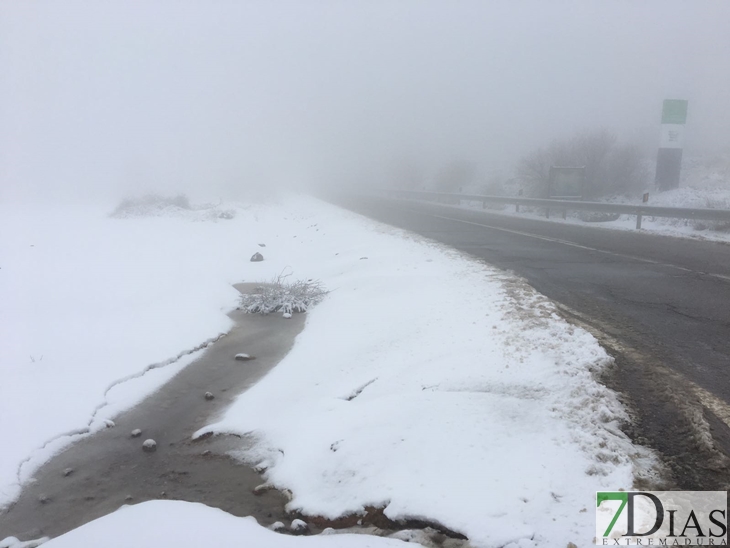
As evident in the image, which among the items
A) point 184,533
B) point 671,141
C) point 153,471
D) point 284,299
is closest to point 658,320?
point 184,533

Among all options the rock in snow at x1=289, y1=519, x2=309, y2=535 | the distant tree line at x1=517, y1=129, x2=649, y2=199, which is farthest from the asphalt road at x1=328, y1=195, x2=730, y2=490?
the distant tree line at x1=517, y1=129, x2=649, y2=199

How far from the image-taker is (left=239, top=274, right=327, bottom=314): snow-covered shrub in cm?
1059

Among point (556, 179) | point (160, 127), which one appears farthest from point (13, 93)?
point (556, 179)

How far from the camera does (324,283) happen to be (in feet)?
38.3

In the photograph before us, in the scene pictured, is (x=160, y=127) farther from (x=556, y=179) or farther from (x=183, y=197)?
(x=556, y=179)

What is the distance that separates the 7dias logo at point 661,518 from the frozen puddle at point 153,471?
244 centimetres

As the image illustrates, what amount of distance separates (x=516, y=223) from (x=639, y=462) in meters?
16.5

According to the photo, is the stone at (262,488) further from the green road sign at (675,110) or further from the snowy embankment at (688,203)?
the green road sign at (675,110)

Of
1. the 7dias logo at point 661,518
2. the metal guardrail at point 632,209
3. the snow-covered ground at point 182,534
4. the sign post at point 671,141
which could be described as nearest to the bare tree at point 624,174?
the sign post at point 671,141

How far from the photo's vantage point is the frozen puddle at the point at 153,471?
4355 millimetres

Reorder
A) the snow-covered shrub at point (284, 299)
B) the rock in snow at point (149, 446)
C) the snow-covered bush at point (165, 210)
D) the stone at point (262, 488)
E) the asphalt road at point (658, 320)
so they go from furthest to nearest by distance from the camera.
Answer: the snow-covered bush at point (165, 210) < the snow-covered shrub at point (284, 299) < the rock in snow at point (149, 446) < the stone at point (262, 488) < the asphalt road at point (658, 320)

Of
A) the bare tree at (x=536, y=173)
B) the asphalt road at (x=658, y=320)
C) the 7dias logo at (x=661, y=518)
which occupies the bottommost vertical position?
the 7dias logo at (x=661, y=518)

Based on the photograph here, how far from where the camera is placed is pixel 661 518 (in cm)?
310

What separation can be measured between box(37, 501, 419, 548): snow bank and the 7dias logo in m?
1.32
